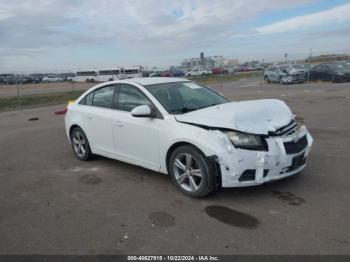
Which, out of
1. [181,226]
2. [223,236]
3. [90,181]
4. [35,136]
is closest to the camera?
[223,236]

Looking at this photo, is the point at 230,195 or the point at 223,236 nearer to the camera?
the point at 223,236

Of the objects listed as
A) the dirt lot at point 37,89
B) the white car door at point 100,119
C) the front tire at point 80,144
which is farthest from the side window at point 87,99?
the dirt lot at point 37,89

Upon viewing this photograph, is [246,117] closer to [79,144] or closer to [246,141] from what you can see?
[246,141]

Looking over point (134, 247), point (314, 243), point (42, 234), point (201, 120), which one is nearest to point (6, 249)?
point (42, 234)

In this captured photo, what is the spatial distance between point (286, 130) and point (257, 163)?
69 cm

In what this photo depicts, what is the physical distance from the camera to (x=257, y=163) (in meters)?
4.14

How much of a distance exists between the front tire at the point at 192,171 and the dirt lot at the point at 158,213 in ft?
0.50

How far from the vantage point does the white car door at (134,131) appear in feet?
16.3

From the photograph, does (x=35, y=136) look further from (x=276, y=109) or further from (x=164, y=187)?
(x=276, y=109)

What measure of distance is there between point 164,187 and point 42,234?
1.81m

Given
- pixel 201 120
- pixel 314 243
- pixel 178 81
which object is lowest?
pixel 314 243

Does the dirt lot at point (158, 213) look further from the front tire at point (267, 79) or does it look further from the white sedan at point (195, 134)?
the front tire at point (267, 79)

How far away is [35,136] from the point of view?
9.43 meters

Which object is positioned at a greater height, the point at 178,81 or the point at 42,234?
the point at 178,81
